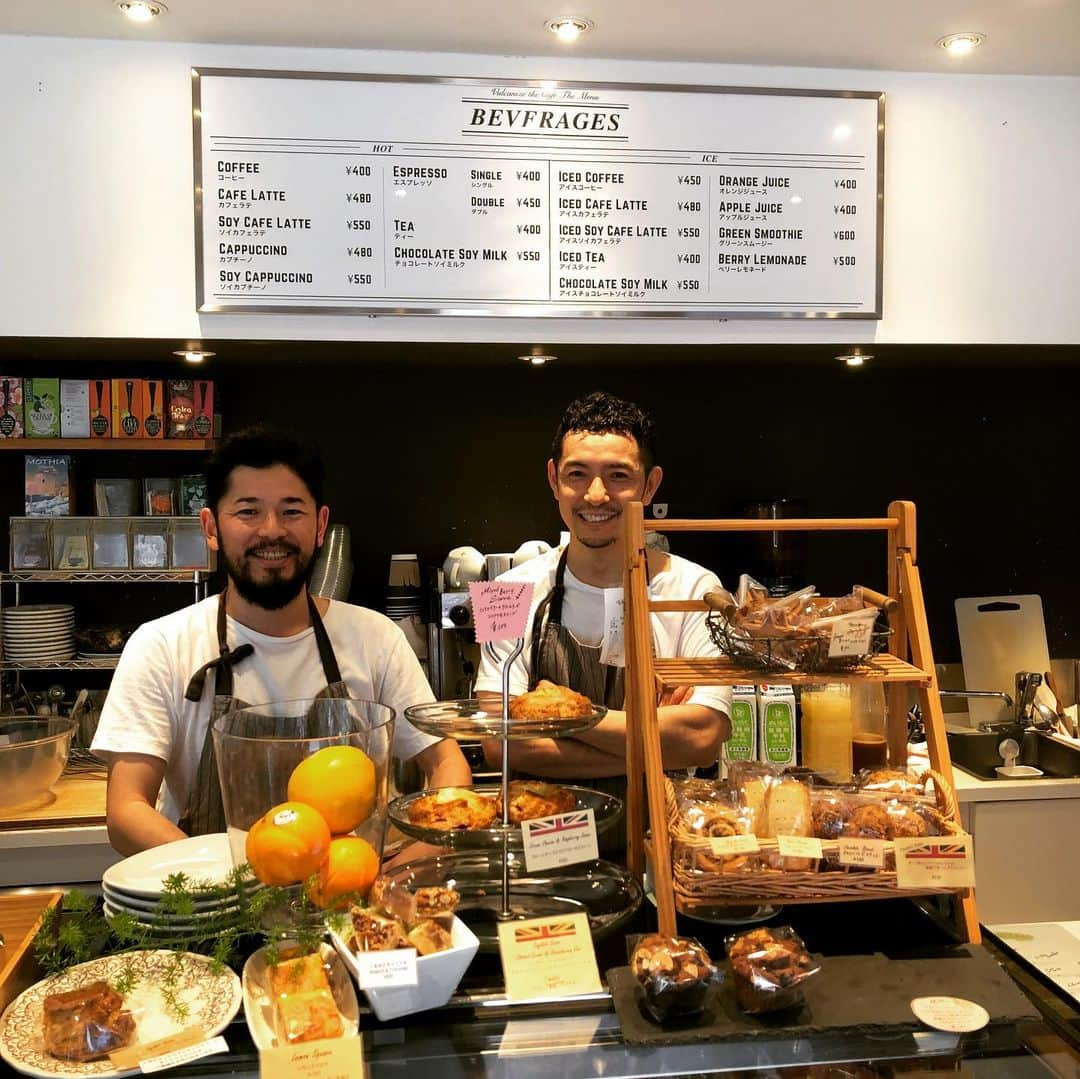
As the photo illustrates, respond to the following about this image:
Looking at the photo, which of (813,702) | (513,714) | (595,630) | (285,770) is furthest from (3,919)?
(813,702)

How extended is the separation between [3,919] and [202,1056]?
1.70ft

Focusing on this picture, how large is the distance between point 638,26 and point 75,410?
186cm

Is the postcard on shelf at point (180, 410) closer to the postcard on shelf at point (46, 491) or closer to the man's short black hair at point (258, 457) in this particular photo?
the postcard on shelf at point (46, 491)

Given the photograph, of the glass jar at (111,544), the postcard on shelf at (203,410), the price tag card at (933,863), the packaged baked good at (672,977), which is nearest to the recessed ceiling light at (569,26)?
the postcard on shelf at (203,410)

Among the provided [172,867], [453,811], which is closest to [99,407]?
[172,867]

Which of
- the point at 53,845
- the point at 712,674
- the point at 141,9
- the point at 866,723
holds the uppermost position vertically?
the point at 141,9

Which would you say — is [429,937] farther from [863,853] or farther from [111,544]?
[111,544]

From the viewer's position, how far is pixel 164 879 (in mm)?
1329

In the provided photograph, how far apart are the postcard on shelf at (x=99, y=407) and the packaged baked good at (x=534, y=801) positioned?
1996mm

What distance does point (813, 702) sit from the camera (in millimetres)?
3020

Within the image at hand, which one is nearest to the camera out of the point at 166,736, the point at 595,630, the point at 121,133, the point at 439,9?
the point at 166,736

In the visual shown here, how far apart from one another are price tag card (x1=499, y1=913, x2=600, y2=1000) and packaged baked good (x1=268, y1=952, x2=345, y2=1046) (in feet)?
0.68

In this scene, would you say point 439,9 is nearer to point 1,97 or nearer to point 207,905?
point 1,97

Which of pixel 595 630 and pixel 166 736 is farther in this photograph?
pixel 595 630
